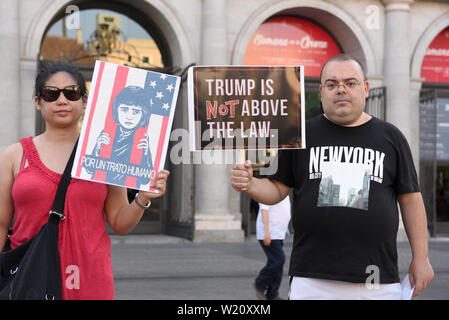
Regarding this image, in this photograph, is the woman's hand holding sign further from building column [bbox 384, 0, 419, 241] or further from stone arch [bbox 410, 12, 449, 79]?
stone arch [bbox 410, 12, 449, 79]

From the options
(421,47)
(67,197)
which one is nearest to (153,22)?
(421,47)

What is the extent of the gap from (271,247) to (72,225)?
4996 millimetres

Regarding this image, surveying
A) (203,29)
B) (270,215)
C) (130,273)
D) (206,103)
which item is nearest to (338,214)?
(206,103)

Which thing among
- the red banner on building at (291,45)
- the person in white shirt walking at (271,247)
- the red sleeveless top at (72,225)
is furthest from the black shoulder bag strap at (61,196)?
the red banner on building at (291,45)

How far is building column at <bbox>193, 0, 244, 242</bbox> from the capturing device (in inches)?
585

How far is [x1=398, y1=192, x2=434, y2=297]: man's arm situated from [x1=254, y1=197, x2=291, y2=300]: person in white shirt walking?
423 cm

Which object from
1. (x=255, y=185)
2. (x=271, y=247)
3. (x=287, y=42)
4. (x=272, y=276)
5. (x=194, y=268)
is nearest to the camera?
(x=255, y=185)

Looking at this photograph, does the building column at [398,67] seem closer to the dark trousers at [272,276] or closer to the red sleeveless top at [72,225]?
the dark trousers at [272,276]

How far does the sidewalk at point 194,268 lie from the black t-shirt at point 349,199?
15.1 ft

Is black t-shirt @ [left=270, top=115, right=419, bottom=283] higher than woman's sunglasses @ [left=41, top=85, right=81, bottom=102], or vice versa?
woman's sunglasses @ [left=41, top=85, right=81, bottom=102]

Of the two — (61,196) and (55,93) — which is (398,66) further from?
(61,196)

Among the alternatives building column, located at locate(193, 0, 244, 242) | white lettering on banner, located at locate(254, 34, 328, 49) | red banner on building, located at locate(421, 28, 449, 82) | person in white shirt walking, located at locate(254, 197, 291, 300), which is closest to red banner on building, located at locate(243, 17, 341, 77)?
white lettering on banner, located at locate(254, 34, 328, 49)

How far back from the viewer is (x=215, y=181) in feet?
49.0

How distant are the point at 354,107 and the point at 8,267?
1.84 metres
